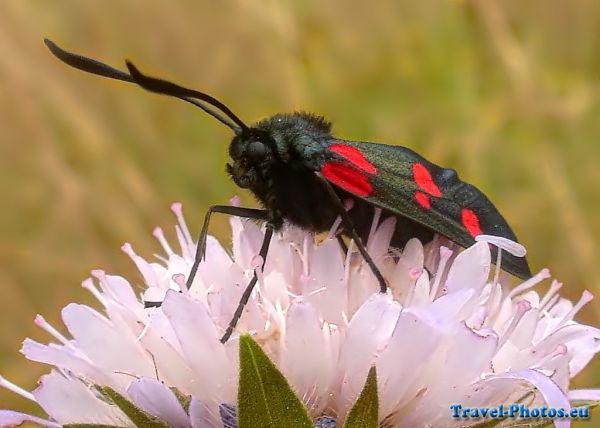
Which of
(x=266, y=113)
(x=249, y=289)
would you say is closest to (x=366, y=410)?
(x=249, y=289)

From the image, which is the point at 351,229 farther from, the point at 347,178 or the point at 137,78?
the point at 137,78

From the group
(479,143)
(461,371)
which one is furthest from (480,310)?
(479,143)

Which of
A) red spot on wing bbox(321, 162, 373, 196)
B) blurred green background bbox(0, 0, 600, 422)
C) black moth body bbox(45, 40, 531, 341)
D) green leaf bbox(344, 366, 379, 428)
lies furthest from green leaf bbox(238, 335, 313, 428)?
blurred green background bbox(0, 0, 600, 422)

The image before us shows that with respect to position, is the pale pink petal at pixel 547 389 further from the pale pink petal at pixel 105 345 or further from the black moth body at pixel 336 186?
the pale pink petal at pixel 105 345

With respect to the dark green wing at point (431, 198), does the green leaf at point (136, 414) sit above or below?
below

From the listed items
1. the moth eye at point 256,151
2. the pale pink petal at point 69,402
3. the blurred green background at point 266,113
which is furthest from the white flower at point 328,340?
the blurred green background at point 266,113

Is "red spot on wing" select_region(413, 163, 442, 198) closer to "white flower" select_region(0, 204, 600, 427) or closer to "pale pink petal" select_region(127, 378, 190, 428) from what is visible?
"white flower" select_region(0, 204, 600, 427)

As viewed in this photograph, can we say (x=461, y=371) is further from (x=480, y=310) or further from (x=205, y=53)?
(x=205, y=53)
